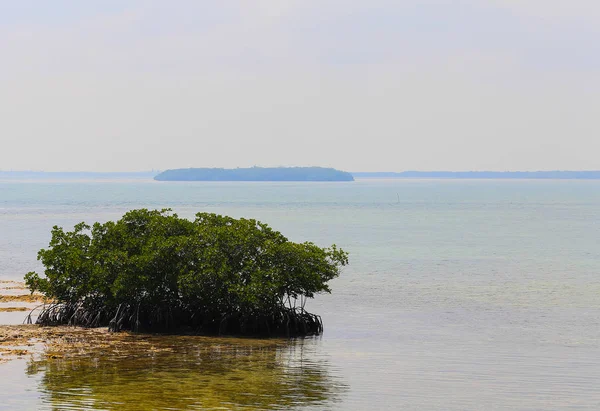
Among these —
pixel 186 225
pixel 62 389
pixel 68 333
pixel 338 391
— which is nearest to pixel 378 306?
pixel 186 225

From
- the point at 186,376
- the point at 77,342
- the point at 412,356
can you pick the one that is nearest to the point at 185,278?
the point at 77,342

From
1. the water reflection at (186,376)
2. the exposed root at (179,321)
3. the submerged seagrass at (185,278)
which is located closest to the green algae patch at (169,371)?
the water reflection at (186,376)

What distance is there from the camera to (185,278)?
31.2 m

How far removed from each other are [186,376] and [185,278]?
6.32 metres

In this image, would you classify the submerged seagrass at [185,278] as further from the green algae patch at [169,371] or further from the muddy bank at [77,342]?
the green algae patch at [169,371]

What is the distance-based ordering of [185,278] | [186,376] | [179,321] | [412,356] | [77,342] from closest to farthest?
[186,376]
[77,342]
[412,356]
[185,278]
[179,321]

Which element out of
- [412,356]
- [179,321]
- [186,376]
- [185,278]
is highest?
[185,278]

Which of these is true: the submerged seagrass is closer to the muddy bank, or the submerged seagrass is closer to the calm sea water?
the muddy bank

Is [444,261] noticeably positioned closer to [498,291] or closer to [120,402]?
[498,291]

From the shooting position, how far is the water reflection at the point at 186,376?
22.3m

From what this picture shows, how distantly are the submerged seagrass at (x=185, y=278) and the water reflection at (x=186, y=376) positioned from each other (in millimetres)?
1406

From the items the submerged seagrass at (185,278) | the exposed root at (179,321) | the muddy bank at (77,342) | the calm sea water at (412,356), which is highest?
the submerged seagrass at (185,278)

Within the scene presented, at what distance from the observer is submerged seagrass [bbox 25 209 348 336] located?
31.5 m

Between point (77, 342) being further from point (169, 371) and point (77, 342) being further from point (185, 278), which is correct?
point (169, 371)
